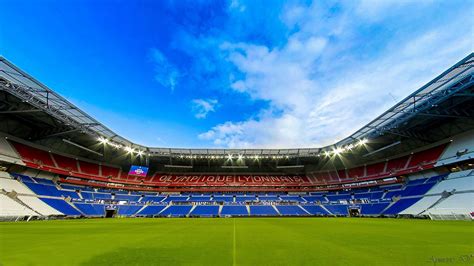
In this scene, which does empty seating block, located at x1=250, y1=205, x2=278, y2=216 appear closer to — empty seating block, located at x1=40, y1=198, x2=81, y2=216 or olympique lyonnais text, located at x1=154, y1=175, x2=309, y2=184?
olympique lyonnais text, located at x1=154, y1=175, x2=309, y2=184

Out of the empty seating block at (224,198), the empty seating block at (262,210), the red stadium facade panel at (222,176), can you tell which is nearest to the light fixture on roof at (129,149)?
the red stadium facade panel at (222,176)

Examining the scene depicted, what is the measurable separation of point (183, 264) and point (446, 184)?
4345cm

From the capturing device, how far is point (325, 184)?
2207 inches

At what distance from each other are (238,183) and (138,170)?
27.4m

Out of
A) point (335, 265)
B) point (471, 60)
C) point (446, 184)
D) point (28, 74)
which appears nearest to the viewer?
point (335, 265)

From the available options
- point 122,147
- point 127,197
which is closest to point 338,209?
point 127,197

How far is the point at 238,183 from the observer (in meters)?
60.5

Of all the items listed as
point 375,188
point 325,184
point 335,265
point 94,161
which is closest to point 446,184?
point 375,188

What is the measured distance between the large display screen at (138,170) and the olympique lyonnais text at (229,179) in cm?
399

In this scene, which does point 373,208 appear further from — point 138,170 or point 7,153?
point 7,153

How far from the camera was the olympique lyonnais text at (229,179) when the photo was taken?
6047 centimetres

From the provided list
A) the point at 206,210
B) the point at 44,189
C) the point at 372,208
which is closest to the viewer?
the point at 44,189

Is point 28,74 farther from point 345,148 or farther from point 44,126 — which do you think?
point 345,148

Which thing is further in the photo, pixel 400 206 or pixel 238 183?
pixel 238 183
